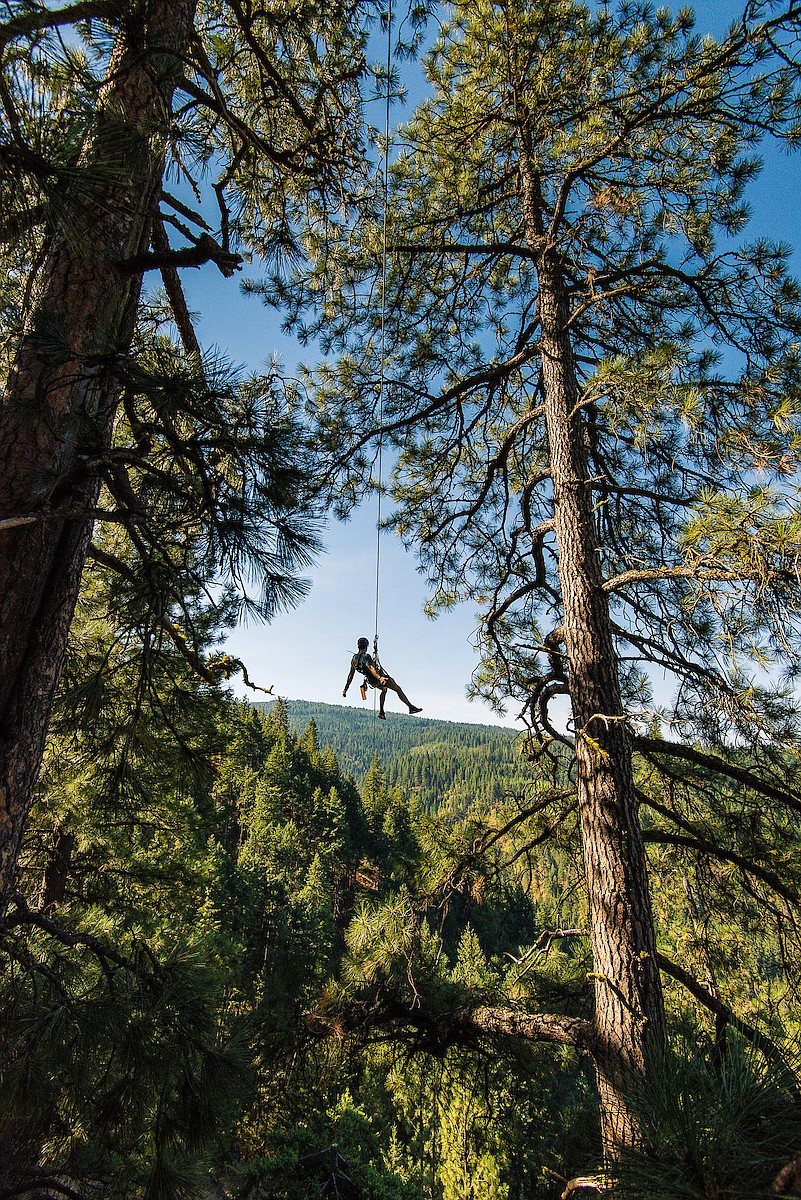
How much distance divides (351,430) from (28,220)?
309 centimetres

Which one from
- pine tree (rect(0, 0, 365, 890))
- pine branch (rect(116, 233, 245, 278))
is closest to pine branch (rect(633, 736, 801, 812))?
pine tree (rect(0, 0, 365, 890))

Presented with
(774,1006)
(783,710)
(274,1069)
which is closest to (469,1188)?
(274,1069)

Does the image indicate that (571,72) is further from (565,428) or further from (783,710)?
(783,710)

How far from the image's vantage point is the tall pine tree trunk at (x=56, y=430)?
1.63 metres

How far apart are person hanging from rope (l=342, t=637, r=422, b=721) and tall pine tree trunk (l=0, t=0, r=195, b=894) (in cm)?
190

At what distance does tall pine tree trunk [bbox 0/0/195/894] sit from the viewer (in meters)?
1.63

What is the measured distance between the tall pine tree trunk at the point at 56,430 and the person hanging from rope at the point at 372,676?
6.23 feet

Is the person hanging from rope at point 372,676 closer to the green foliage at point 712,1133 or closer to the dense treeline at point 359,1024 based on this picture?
the dense treeline at point 359,1024

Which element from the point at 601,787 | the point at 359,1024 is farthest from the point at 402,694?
the point at 359,1024

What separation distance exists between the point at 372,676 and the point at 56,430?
2.25m

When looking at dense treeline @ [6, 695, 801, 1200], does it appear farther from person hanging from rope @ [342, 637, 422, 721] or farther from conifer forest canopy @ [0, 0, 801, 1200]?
person hanging from rope @ [342, 637, 422, 721]

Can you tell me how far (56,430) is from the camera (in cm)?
181

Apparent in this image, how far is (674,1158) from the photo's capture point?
105 centimetres

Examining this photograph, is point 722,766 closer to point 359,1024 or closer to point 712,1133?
point 712,1133
